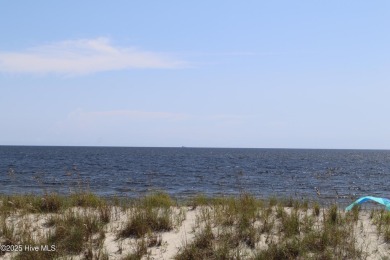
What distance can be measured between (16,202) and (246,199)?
5.12 metres

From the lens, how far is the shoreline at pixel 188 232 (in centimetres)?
722

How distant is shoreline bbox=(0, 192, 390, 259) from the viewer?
23.7ft

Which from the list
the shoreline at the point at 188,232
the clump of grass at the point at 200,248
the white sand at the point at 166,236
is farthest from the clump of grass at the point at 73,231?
the clump of grass at the point at 200,248

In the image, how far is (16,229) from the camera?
8.10m

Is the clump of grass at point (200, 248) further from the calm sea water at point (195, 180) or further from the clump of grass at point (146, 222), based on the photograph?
the calm sea water at point (195, 180)

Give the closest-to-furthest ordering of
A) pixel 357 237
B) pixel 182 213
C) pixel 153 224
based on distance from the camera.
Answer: pixel 357 237, pixel 153 224, pixel 182 213

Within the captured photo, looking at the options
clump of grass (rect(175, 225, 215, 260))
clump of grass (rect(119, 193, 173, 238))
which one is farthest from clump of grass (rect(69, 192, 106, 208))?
clump of grass (rect(175, 225, 215, 260))

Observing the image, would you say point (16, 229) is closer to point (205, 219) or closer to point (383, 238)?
point (205, 219)

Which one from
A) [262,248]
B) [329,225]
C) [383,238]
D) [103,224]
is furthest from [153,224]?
[383,238]

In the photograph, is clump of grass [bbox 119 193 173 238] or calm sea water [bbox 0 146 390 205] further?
calm sea water [bbox 0 146 390 205]

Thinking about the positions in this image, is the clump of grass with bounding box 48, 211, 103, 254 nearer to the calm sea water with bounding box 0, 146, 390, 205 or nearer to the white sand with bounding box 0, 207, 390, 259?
the white sand with bounding box 0, 207, 390, 259

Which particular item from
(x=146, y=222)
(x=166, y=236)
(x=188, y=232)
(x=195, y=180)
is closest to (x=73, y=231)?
(x=146, y=222)

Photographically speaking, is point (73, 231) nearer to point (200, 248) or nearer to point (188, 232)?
point (188, 232)

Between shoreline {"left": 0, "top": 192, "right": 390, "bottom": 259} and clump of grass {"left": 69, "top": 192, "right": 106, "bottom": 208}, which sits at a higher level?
clump of grass {"left": 69, "top": 192, "right": 106, "bottom": 208}
